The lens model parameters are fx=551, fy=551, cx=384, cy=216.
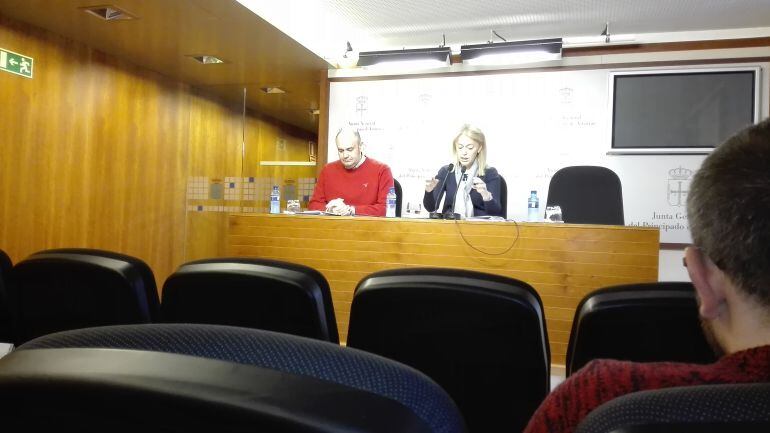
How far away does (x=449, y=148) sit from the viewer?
5320mm

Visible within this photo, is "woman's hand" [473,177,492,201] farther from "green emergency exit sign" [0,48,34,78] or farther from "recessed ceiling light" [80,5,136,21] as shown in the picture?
"green emergency exit sign" [0,48,34,78]

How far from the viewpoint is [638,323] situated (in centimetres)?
94

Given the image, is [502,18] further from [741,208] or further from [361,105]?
[741,208]

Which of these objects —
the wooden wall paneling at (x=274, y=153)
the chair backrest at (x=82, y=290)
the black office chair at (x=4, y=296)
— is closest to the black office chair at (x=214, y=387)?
the chair backrest at (x=82, y=290)

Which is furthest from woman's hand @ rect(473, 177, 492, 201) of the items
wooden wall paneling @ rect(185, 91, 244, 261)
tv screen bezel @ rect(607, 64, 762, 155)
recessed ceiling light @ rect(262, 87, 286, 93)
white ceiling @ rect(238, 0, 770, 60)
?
wooden wall paneling @ rect(185, 91, 244, 261)

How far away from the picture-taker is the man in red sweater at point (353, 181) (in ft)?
12.9

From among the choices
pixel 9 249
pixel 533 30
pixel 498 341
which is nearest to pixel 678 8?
pixel 533 30

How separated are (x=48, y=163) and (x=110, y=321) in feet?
13.4

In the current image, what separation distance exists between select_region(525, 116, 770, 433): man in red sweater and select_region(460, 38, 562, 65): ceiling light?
4.54m

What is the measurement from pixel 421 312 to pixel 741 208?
2.19ft

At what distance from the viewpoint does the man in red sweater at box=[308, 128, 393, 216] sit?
3.93 metres

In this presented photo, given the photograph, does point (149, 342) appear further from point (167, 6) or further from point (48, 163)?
point (48, 163)

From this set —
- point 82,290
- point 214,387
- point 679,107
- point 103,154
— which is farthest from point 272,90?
point 214,387

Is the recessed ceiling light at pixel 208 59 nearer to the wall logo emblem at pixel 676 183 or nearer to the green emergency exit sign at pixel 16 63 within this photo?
the green emergency exit sign at pixel 16 63
